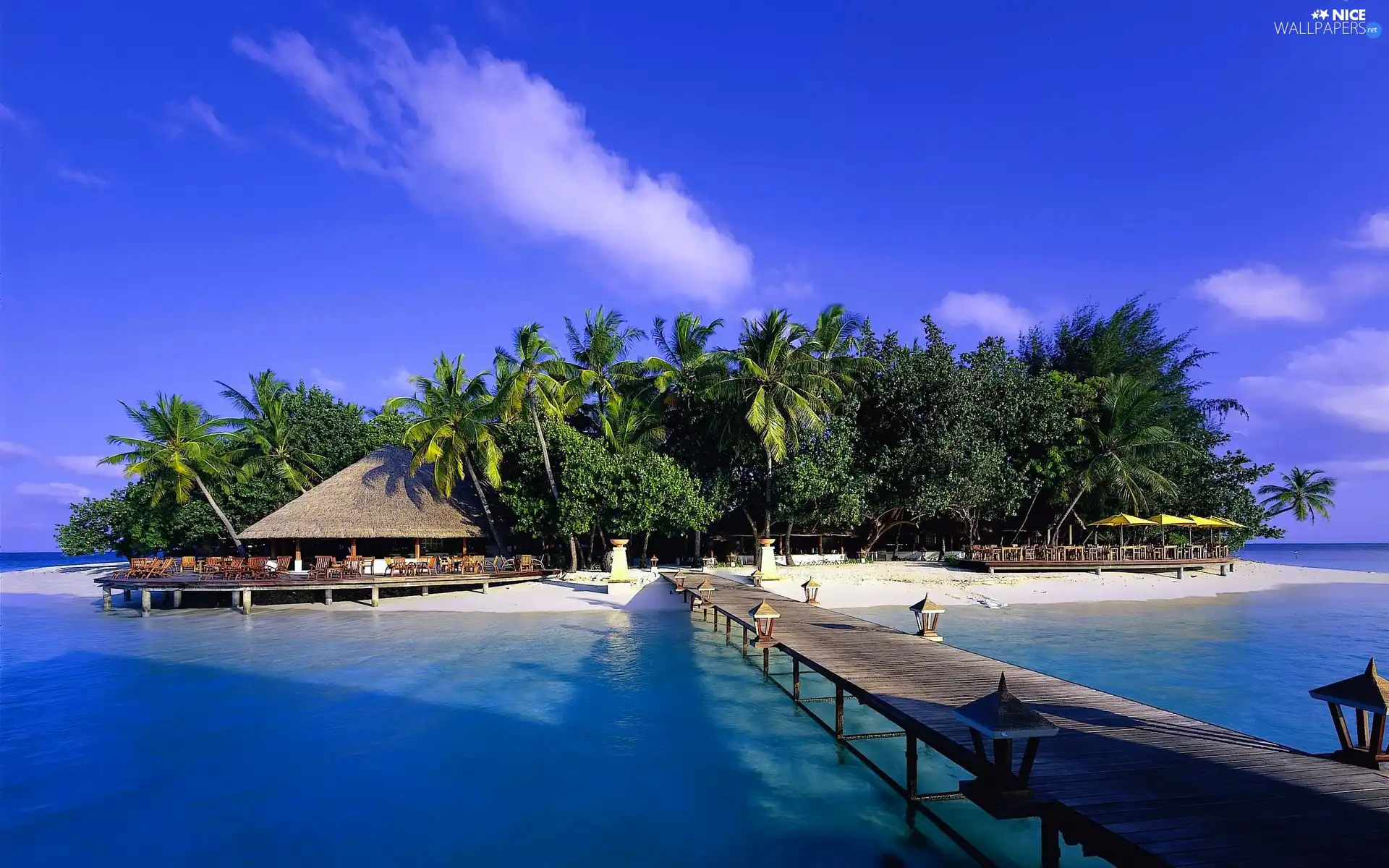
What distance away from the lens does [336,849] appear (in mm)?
7145

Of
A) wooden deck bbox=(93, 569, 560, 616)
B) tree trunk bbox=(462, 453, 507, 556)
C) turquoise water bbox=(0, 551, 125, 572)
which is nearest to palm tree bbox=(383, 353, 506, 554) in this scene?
tree trunk bbox=(462, 453, 507, 556)

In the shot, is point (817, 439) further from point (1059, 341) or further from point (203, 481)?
point (203, 481)

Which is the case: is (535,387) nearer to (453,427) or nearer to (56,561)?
(453,427)

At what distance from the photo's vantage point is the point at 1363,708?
16.3 feet

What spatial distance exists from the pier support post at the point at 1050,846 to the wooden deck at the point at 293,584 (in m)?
20.7

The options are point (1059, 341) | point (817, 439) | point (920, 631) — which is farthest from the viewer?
point (1059, 341)

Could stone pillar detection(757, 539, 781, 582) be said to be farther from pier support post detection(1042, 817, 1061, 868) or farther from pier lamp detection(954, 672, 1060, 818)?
pier lamp detection(954, 672, 1060, 818)

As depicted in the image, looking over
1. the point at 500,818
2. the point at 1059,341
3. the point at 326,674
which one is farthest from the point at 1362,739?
the point at 1059,341

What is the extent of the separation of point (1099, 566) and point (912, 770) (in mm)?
23749

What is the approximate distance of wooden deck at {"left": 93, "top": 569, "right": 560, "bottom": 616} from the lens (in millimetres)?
22219

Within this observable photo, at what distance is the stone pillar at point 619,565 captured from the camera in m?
22.0

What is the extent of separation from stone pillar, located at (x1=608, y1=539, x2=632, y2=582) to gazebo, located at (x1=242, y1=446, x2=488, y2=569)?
7.01 meters

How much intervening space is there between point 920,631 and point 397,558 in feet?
A: 63.7

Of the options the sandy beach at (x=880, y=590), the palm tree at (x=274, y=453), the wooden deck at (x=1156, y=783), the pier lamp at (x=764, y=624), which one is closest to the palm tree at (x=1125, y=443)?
the sandy beach at (x=880, y=590)
